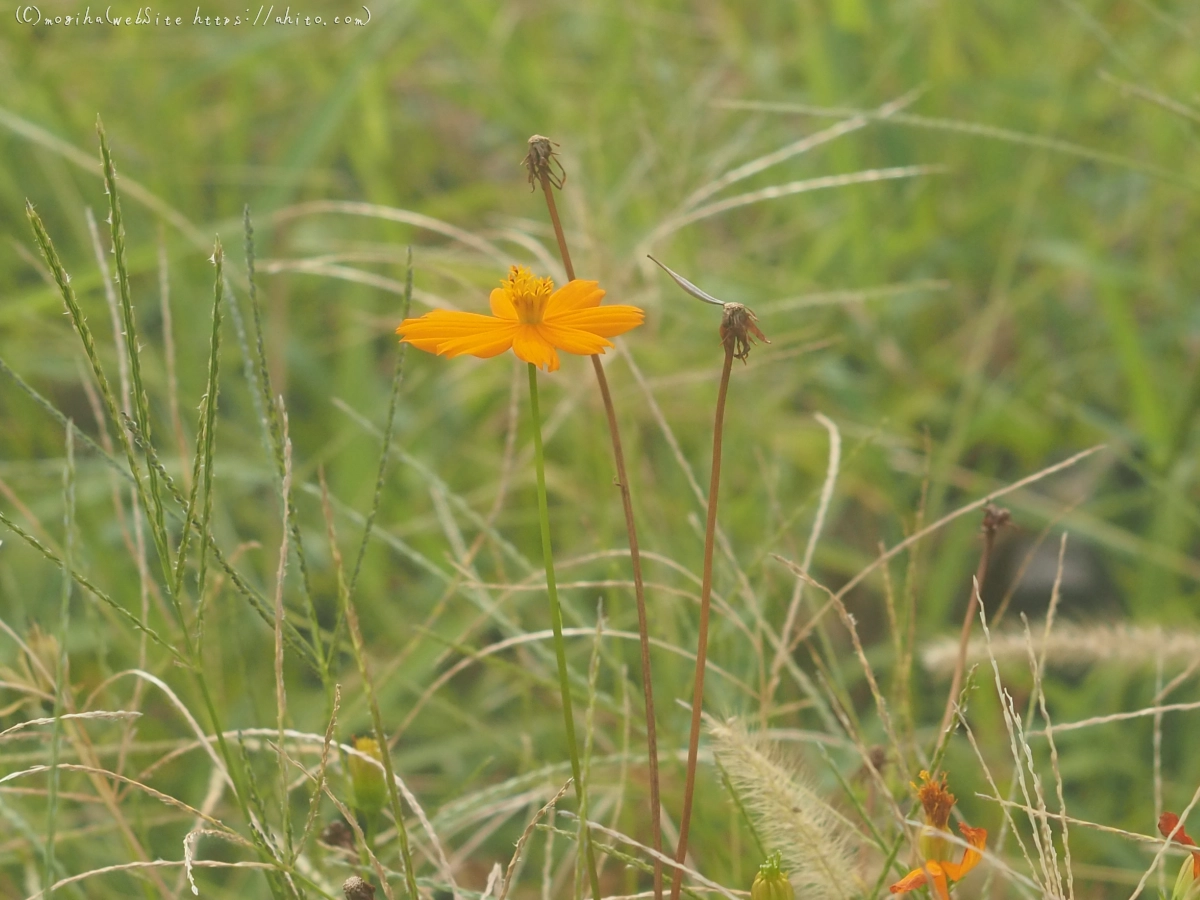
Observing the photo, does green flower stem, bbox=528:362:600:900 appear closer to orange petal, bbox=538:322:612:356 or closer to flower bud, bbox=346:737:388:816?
orange petal, bbox=538:322:612:356

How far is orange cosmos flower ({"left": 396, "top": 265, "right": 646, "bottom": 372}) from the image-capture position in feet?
1.92

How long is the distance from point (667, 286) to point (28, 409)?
90cm

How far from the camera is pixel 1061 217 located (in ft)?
6.06

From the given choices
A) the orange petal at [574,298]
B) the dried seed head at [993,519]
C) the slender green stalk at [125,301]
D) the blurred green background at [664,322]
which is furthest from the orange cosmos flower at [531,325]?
the blurred green background at [664,322]

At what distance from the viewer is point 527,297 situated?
2.07ft

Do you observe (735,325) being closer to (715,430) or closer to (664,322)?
(715,430)

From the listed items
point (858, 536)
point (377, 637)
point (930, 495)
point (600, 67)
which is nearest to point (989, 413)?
point (930, 495)

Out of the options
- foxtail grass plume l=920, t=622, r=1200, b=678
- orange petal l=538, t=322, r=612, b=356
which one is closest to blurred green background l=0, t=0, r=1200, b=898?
foxtail grass plume l=920, t=622, r=1200, b=678

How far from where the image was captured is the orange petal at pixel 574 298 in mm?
635

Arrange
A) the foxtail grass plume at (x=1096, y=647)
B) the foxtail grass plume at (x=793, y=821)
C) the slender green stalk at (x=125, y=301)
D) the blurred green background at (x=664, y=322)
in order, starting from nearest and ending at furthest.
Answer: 1. the slender green stalk at (x=125, y=301)
2. the foxtail grass plume at (x=793, y=821)
3. the foxtail grass plume at (x=1096, y=647)
4. the blurred green background at (x=664, y=322)

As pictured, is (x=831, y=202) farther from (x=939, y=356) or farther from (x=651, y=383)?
(x=651, y=383)

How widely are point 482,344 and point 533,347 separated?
3 centimetres

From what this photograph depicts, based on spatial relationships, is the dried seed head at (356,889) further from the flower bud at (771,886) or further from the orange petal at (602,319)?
the orange petal at (602,319)

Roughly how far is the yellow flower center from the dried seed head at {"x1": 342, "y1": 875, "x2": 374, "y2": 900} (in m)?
0.29
